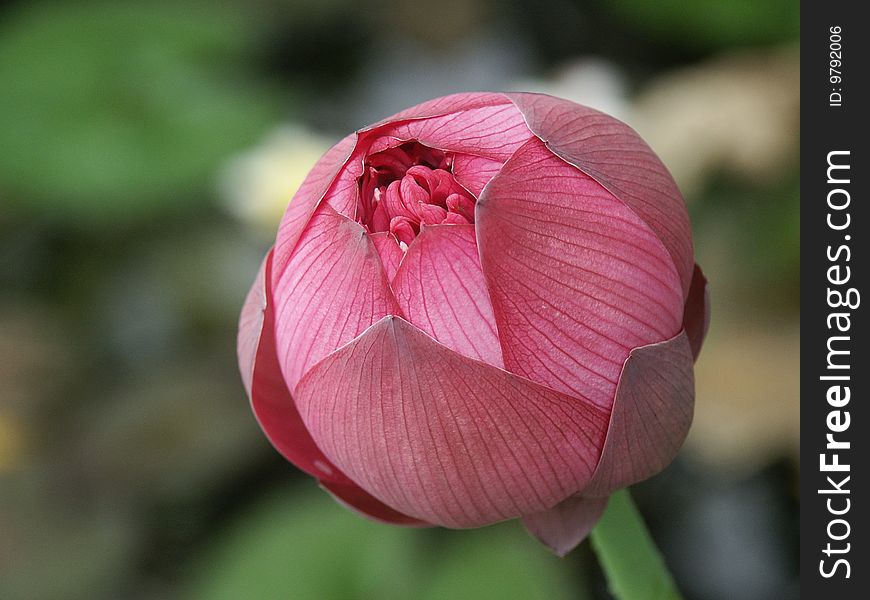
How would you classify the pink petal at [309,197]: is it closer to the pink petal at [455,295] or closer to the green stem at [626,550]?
the pink petal at [455,295]

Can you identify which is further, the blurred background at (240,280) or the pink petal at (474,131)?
the blurred background at (240,280)

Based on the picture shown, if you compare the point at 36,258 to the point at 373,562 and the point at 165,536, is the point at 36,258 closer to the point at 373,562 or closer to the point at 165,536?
the point at 165,536

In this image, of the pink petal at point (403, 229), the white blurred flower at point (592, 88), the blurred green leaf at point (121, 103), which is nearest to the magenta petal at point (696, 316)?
the pink petal at point (403, 229)

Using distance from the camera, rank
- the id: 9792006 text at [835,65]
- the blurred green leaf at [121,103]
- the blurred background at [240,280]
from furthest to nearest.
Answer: the blurred green leaf at [121,103], the blurred background at [240,280], the id: 9792006 text at [835,65]

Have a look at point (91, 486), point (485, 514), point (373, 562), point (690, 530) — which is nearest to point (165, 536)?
point (91, 486)

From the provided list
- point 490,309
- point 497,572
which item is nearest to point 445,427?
point 490,309

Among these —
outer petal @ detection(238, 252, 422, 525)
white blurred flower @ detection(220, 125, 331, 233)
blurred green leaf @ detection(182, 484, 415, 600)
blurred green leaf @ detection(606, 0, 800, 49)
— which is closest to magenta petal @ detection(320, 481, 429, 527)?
outer petal @ detection(238, 252, 422, 525)

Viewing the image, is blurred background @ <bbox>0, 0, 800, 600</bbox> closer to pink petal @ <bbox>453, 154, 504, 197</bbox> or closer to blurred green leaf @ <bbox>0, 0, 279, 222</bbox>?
blurred green leaf @ <bbox>0, 0, 279, 222</bbox>
